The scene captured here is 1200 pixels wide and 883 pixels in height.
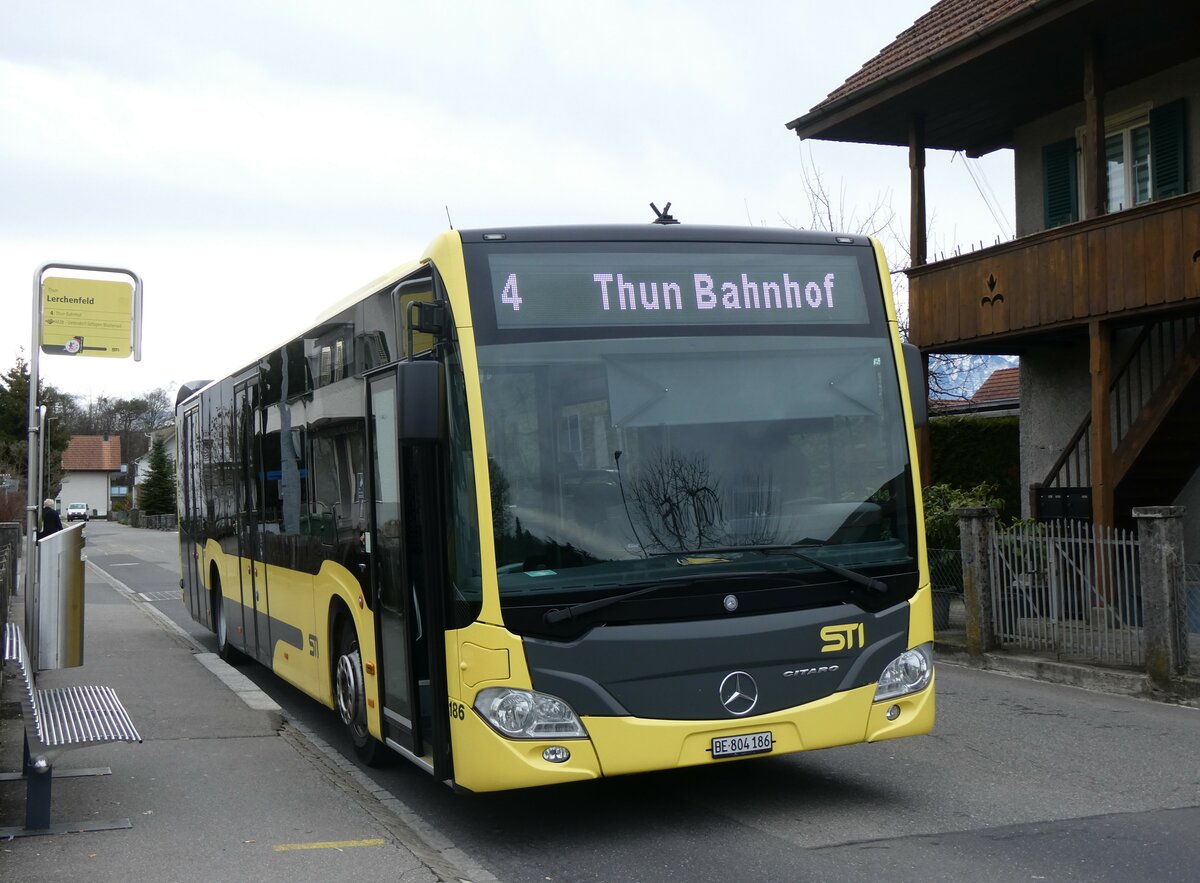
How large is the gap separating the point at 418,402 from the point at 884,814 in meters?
3.14

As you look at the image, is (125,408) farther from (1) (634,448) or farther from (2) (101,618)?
(1) (634,448)

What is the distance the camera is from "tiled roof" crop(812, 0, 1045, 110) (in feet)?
54.3

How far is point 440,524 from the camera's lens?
632 centimetres

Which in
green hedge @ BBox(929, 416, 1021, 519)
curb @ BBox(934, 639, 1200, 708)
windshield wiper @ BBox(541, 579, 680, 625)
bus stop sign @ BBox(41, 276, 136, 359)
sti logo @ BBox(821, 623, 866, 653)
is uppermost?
bus stop sign @ BBox(41, 276, 136, 359)

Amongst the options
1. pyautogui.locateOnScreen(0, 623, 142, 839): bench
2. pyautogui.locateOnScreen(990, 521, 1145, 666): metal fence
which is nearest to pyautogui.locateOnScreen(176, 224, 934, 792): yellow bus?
pyautogui.locateOnScreen(0, 623, 142, 839): bench

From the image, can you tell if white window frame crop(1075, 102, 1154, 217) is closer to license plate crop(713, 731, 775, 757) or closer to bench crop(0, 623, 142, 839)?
license plate crop(713, 731, 775, 757)

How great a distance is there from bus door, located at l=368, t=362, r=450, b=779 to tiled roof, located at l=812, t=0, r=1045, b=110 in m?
11.1

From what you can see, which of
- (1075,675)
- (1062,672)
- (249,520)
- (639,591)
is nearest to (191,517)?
(249,520)

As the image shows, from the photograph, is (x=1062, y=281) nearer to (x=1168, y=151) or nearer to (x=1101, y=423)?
(x=1101, y=423)

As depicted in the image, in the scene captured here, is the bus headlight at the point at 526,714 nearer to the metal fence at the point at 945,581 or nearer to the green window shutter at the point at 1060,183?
the metal fence at the point at 945,581

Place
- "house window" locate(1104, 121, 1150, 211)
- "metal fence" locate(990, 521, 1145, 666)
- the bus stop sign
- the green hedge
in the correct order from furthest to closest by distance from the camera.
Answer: the green hedge → "house window" locate(1104, 121, 1150, 211) → "metal fence" locate(990, 521, 1145, 666) → the bus stop sign

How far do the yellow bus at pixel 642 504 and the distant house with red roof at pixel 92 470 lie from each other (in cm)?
13004

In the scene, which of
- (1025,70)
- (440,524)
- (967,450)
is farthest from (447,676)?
(967,450)

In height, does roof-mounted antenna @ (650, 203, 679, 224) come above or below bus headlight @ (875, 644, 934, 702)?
above
